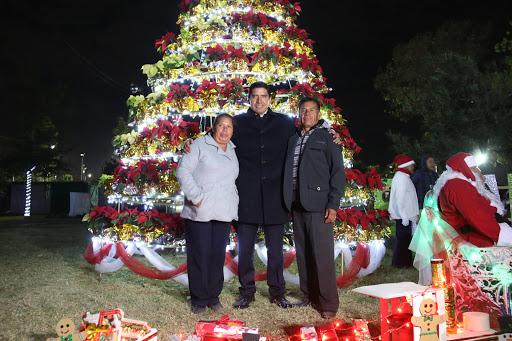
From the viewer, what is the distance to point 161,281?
211 inches

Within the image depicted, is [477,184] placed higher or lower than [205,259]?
higher

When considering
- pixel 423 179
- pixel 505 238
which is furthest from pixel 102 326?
pixel 423 179

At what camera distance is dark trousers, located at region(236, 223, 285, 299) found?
4035 mm

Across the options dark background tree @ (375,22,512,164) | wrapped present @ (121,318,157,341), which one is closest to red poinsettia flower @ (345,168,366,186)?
wrapped present @ (121,318,157,341)

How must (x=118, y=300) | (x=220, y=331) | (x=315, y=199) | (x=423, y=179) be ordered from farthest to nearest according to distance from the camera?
(x=423, y=179) < (x=118, y=300) < (x=315, y=199) < (x=220, y=331)

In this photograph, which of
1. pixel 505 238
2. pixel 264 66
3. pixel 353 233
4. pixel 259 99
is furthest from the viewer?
pixel 264 66

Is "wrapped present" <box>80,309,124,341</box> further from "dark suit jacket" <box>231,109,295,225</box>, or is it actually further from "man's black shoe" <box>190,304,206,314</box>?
"dark suit jacket" <box>231,109,295,225</box>

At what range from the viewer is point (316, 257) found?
377 centimetres

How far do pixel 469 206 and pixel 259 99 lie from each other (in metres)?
1.96

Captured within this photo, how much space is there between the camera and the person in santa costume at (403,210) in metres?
→ 6.16

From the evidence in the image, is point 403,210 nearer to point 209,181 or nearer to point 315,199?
point 315,199

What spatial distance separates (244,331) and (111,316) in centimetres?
76

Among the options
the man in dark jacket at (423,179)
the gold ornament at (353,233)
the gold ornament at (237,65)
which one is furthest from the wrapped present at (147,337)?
the man in dark jacket at (423,179)

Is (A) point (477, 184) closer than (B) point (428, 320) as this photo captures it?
No
